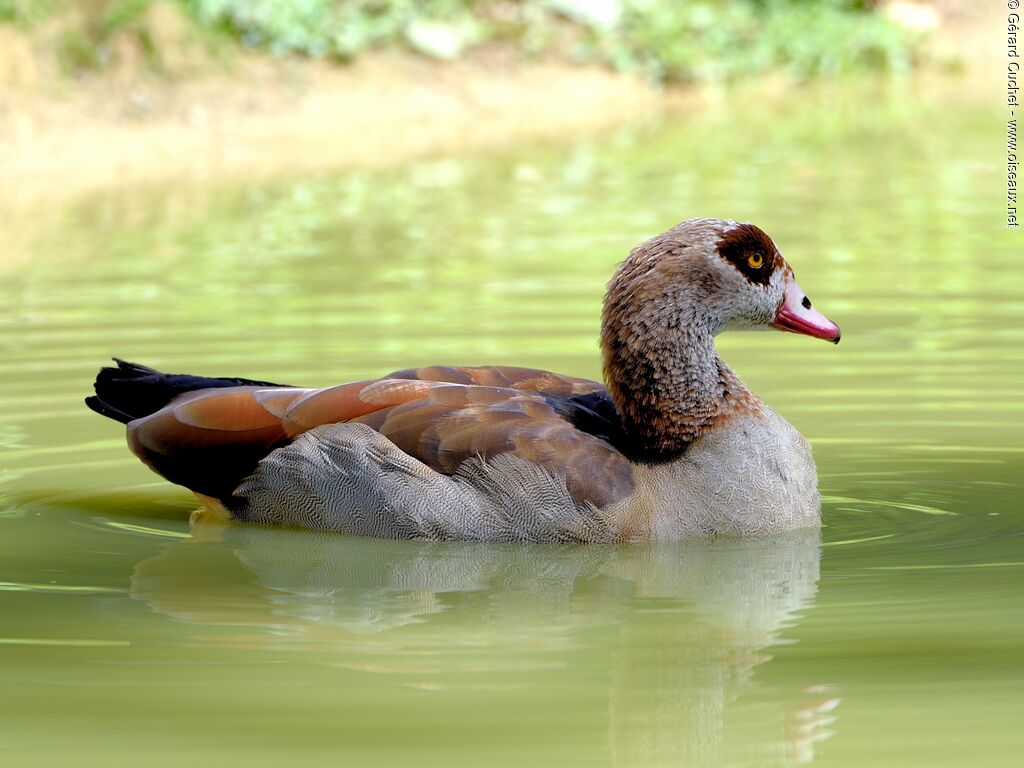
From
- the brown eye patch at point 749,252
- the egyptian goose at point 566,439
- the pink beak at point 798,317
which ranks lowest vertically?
the egyptian goose at point 566,439

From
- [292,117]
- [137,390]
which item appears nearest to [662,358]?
[137,390]

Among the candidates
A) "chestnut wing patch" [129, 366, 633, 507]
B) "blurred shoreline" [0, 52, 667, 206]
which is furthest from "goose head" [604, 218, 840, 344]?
"blurred shoreline" [0, 52, 667, 206]

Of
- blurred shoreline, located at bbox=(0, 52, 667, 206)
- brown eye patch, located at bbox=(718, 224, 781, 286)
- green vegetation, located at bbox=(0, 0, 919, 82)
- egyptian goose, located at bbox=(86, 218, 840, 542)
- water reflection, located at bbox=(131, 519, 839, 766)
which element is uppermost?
green vegetation, located at bbox=(0, 0, 919, 82)

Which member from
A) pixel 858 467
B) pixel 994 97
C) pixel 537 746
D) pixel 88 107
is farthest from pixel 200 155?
pixel 537 746

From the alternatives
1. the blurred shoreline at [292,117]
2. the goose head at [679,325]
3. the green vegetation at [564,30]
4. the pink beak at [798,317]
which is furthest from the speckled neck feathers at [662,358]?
the green vegetation at [564,30]

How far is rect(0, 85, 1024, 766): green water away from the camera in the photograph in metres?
5.45

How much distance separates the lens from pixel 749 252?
7.93 meters

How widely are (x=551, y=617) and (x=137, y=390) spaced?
2655mm

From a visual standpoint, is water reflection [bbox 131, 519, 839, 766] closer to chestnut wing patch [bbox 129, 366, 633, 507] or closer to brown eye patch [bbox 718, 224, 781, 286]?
chestnut wing patch [bbox 129, 366, 633, 507]

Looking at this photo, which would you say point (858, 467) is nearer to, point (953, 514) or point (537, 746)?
point (953, 514)

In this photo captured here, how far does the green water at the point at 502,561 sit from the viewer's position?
17.9 ft

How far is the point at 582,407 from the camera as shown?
7.94 m

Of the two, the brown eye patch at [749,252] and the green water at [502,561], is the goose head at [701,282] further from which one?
the green water at [502,561]

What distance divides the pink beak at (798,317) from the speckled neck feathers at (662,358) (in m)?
0.37
